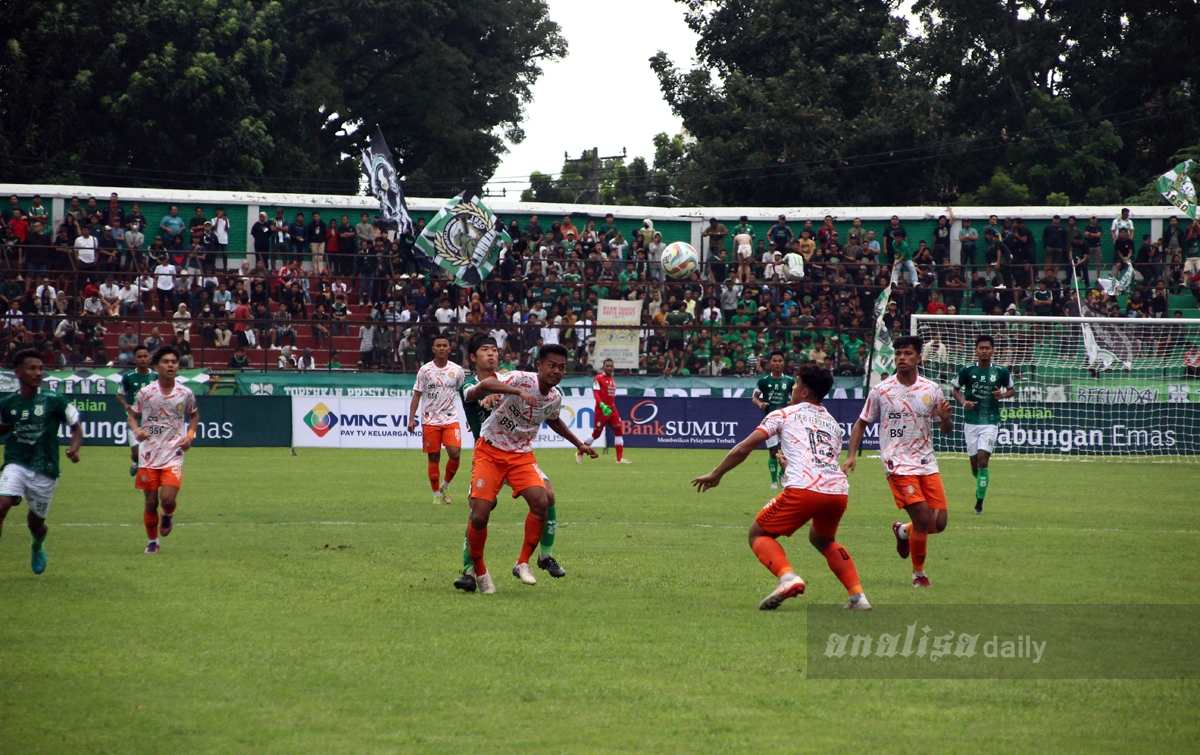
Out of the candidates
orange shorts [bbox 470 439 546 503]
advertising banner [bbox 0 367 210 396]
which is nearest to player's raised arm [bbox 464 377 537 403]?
orange shorts [bbox 470 439 546 503]

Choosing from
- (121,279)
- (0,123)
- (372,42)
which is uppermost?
(372,42)

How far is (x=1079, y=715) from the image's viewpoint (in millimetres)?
6105

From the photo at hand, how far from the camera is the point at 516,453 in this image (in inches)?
392

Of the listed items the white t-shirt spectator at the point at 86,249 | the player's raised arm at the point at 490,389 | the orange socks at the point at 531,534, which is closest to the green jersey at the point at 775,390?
the orange socks at the point at 531,534

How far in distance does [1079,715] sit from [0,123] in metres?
46.5

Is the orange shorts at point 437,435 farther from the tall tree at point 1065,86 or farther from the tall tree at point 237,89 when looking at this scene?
the tall tree at point 1065,86

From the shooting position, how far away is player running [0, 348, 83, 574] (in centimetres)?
1066

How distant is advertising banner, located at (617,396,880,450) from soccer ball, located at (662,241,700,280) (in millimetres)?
5503

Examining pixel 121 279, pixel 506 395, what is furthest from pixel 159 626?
pixel 121 279

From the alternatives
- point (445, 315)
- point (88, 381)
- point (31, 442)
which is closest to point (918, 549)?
point (31, 442)

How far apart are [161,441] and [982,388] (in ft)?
36.5

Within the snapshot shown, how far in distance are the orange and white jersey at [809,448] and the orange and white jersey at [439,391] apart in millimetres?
9339

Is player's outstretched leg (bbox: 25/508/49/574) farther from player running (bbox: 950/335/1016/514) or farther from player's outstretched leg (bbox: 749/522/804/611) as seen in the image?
player running (bbox: 950/335/1016/514)

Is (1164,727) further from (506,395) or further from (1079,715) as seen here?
(506,395)
